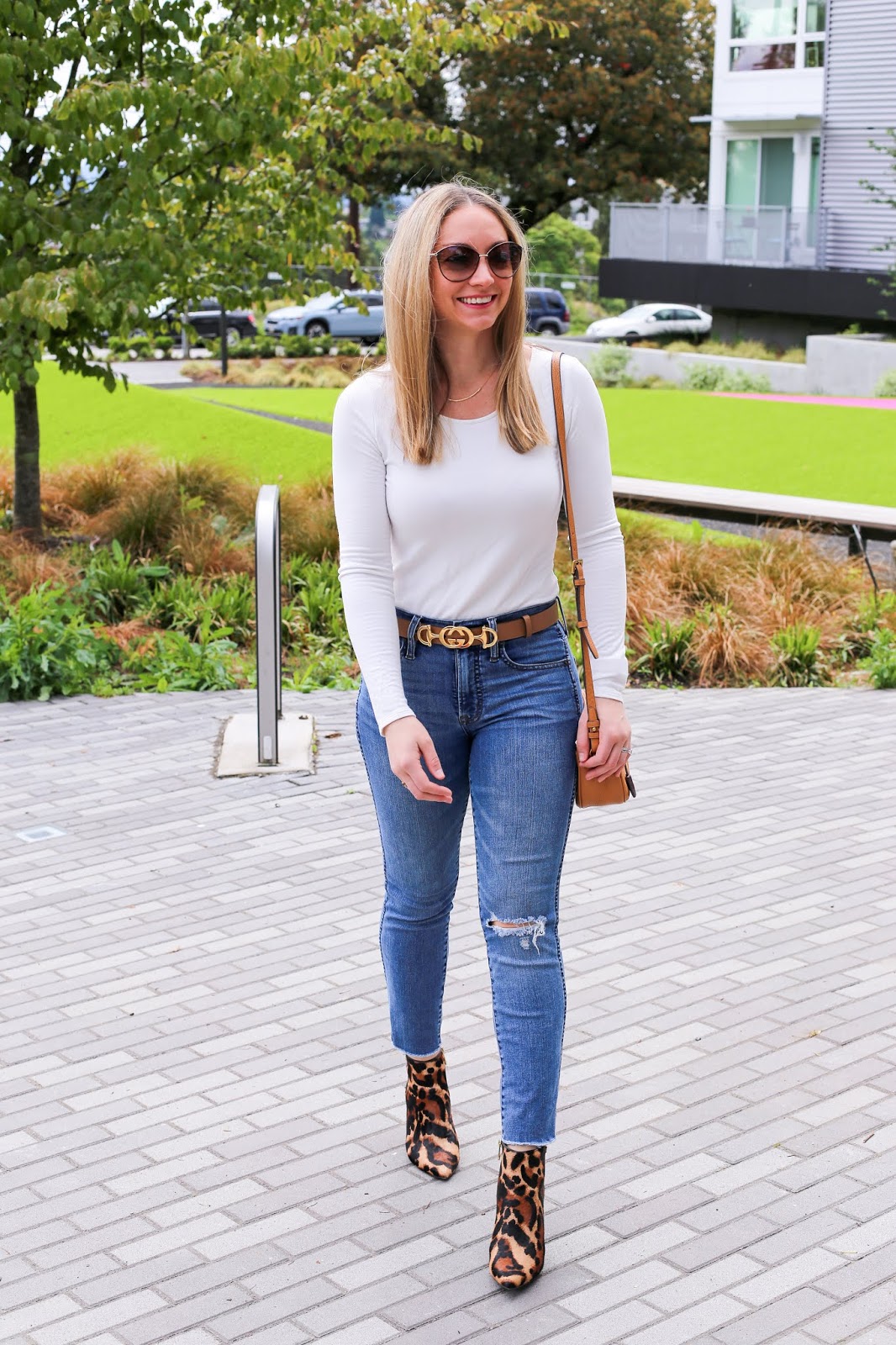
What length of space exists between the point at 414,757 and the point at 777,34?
121 ft

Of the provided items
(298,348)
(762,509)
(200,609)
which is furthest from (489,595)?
(298,348)

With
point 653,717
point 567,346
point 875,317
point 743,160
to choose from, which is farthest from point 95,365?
point 743,160

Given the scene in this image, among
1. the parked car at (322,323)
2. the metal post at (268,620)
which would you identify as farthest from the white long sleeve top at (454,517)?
the parked car at (322,323)

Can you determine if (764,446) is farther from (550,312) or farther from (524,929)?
(550,312)

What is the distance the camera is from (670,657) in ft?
28.7

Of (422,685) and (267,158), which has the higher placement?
(267,158)

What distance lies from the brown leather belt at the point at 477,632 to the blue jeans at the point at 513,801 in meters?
0.01

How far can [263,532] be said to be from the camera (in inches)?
250

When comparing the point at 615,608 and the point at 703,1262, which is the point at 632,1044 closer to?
the point at 703,1262

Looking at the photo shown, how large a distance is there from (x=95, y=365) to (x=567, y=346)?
82.8 feet

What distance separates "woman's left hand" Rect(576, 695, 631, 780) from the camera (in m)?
3.13

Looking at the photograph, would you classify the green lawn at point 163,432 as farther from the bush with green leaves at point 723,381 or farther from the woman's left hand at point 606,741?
the bush with green leaves at point 723,381

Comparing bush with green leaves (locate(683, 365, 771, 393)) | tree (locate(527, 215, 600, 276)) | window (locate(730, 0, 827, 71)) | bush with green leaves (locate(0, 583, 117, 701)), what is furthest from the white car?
bush with green leaves (locate(0, 583, 117, 701))

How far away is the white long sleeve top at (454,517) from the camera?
9.98 ft
